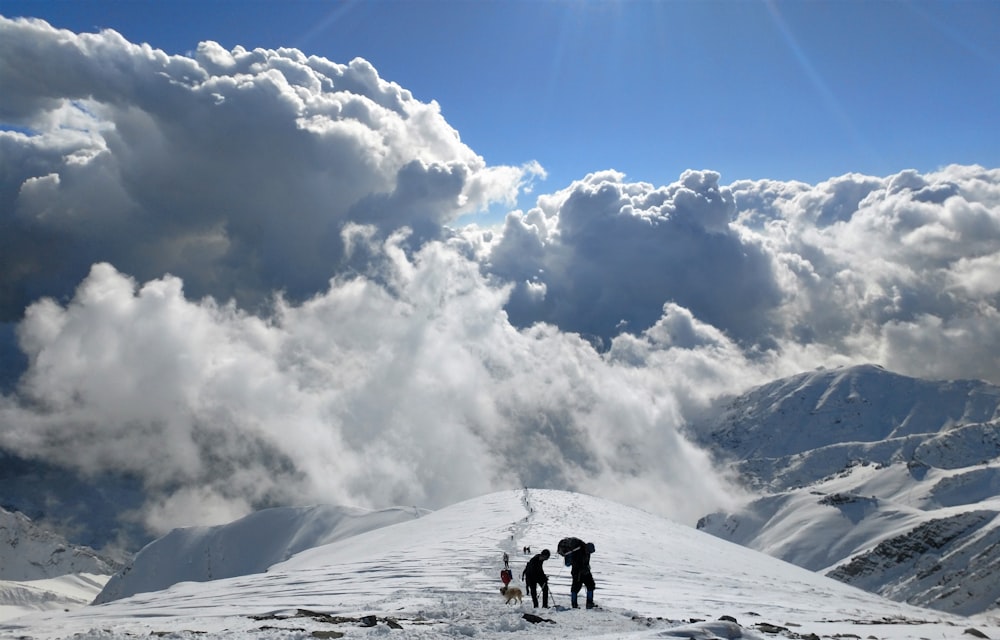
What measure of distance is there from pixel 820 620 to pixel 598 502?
53440mm

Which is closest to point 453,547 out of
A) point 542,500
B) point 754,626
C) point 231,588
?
point 231,588

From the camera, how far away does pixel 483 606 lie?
870 inches

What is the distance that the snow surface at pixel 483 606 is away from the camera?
17.8 m

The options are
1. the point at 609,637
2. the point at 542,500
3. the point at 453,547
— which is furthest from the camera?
the point at 542,500

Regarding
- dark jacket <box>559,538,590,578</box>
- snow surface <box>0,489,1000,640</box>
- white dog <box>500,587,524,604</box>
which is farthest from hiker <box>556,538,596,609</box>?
white dog <box>500,587,524,604</box>

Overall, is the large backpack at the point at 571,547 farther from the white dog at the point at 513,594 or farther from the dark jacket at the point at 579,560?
the white dog at the point at 513,594

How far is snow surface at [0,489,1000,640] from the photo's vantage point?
700 inches

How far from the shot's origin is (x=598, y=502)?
7644 cm

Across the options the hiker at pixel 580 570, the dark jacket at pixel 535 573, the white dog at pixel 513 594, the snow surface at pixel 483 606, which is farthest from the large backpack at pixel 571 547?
the white dog at pixel 513 594

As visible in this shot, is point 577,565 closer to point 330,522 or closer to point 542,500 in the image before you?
point 542,500

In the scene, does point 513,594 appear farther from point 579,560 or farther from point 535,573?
point 579,560

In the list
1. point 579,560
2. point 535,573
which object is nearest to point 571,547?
point 579,560

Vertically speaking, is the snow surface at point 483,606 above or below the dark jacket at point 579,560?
below

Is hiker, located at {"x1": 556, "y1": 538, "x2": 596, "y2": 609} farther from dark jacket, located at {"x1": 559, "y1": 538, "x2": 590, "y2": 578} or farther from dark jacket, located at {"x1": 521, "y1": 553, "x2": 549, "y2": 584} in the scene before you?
dark jacket, located at {"x1": 521, "y1": 553, "x2": 549, "y2": 584}
